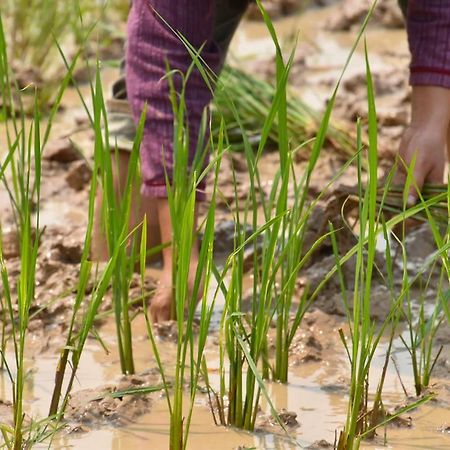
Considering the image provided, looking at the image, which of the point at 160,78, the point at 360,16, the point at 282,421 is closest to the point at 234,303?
the point at 282,421

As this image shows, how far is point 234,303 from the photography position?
1.75 m

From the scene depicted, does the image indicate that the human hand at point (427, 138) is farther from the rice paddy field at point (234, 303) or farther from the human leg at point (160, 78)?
the human leg at point (160, 78)

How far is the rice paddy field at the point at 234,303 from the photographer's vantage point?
1703 mm

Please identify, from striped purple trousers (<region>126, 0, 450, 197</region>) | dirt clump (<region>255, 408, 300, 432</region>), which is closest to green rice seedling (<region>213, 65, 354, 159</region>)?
striped purple trousers (<region>126, 0, 450, 197</region>)

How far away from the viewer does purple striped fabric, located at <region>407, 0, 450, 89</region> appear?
89.6 inches

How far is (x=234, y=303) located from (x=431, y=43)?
841mm

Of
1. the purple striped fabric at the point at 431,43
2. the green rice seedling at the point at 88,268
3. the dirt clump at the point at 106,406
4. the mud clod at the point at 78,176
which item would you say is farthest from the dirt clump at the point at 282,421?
the mud clod at the point at 78,176

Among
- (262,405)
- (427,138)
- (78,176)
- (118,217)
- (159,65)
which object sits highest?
(159,65)

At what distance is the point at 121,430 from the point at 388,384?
500mm

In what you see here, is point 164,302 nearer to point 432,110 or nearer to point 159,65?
point 159,65

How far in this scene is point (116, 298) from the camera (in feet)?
6.61

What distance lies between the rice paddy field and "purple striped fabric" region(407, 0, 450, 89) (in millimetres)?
152

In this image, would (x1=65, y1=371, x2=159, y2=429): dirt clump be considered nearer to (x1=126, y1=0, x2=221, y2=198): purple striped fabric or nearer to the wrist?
(x1=126, y1=0, x2=221, y2=198): purple striped fabric

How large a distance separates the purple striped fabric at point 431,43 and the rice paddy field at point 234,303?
0.15 meters
